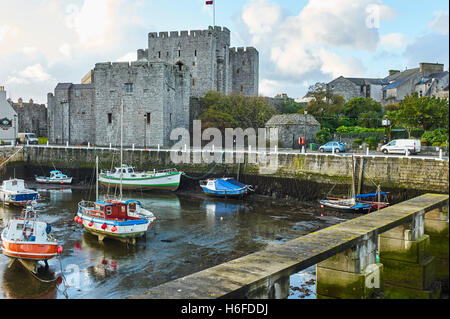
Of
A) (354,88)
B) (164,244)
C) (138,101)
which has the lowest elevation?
(164,244)

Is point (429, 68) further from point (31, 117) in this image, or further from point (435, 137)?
Answer: point (31, 117)

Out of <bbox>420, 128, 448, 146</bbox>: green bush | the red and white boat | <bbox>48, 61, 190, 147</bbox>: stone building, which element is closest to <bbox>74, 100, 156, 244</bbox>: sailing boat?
the red and white boat

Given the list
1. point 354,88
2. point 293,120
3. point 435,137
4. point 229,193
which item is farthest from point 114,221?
point 354,88

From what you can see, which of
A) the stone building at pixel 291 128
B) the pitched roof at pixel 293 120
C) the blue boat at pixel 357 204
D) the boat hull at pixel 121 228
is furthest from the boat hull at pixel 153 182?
the boat hull at pixel 121 228

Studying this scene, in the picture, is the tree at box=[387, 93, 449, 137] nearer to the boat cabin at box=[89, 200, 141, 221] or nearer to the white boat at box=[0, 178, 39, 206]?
the boat cabin at box=[89, 200, 141, 221]

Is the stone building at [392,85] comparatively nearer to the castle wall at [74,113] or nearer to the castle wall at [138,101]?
the castle wall at [138,101]

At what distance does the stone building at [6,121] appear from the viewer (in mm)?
35406

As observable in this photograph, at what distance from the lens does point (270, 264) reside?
217 inches

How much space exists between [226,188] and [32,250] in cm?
1259

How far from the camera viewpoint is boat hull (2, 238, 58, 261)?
11430mm

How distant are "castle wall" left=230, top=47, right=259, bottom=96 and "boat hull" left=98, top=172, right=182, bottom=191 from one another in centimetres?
2229

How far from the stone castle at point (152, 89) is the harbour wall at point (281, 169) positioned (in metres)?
3.52

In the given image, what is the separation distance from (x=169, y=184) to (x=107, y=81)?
12.0 metres

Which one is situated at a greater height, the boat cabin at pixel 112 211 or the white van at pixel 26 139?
the white van at pixel 26 139
